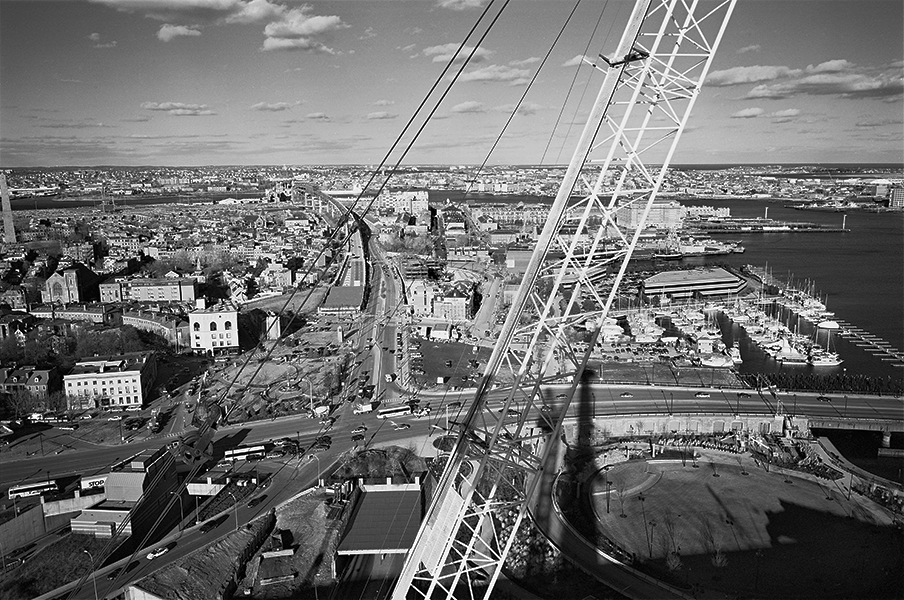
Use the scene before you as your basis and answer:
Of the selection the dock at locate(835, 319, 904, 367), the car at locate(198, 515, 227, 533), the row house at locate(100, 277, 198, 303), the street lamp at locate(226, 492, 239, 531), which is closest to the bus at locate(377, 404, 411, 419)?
the street lamp at locate(226, 492, 239, 531)

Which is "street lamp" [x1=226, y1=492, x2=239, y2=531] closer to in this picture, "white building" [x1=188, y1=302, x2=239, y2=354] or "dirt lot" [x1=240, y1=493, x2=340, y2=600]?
"dirt lot" [x1=240, y1=493, x2=340, y2=600]

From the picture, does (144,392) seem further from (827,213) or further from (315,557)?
(827,213)

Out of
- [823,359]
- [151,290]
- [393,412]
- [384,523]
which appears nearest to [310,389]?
[393,412]

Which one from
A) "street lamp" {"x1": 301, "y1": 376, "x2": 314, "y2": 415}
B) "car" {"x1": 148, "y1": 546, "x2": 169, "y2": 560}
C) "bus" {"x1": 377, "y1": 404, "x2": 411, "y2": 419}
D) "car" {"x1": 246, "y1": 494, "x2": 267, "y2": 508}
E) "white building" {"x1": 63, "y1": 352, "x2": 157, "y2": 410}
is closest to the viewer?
"car" {"x1": 148, "y1": 546, "x2": 169, "y2": 560}

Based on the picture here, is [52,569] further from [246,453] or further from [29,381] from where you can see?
[29,381]

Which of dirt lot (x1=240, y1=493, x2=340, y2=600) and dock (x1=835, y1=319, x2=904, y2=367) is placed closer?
dirt lot (x1=240, y1=493, x2=340, y2=600)
